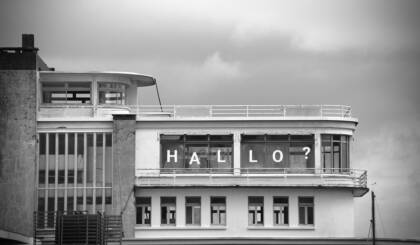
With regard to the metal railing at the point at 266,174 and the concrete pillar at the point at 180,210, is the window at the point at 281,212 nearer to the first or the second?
the metal railing at the point at 266,174

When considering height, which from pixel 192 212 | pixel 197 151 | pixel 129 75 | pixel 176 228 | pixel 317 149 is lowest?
pixel 176 228

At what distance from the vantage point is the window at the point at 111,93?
349 feet

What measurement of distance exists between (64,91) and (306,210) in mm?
19055

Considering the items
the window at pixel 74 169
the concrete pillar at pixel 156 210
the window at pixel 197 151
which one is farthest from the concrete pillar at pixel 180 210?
the window at pixel 74 169

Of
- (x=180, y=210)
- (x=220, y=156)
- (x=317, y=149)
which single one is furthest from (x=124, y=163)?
(x=317, y=149)

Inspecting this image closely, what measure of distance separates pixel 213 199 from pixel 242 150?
391 centimetres

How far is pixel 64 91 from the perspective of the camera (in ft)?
349

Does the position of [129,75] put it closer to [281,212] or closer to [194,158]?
[194,158]

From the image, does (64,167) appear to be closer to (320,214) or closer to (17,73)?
(17,73)

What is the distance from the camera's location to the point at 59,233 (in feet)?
315

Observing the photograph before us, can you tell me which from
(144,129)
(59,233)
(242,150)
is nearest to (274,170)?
(242,150)

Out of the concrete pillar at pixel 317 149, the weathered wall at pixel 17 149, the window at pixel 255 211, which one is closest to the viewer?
the window at pixel 255 211

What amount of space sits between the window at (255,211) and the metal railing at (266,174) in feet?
4.56

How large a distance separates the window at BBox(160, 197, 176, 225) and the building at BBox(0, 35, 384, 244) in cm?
7
